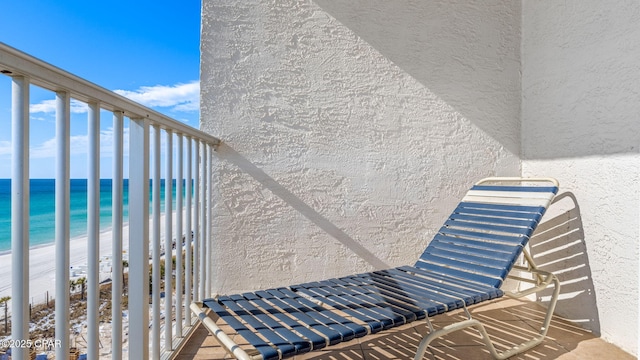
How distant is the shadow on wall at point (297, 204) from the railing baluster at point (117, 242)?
138 cm

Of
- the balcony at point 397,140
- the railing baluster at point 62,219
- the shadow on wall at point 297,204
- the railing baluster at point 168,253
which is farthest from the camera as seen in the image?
the shadow on wall at point 297,204

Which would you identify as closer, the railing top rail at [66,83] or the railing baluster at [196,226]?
the railing top rail at [66,83]

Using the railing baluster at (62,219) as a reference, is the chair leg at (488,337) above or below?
below

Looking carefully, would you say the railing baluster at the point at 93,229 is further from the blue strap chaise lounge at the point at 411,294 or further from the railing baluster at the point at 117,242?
the blue strap chaise lounge at the point at 411,294

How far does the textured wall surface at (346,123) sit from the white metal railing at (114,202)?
1.78 feet

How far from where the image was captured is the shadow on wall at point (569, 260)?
7.67 feet

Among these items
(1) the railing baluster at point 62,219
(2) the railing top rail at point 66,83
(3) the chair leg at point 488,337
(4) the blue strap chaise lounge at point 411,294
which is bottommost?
(3) the chair leg at point 488,337

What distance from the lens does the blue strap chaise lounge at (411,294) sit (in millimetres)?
1390

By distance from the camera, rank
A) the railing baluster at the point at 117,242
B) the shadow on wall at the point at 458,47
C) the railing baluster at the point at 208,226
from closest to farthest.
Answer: the railing baluster at the point at 117,242 < the railing baluster at the point at 208,226 < the shadow on wall at the point at 458,47

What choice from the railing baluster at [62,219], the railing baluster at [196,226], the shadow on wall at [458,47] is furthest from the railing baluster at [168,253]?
the shadow on wall at [458,47]

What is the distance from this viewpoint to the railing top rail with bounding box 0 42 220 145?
837 millimetres

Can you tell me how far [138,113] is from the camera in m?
1.47

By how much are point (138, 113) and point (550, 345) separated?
2386mm

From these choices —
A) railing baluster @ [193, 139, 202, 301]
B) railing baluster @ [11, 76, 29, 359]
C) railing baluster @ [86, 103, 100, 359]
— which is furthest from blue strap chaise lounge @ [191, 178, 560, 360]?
railing baluster @ [11, 76, 29, 359]
